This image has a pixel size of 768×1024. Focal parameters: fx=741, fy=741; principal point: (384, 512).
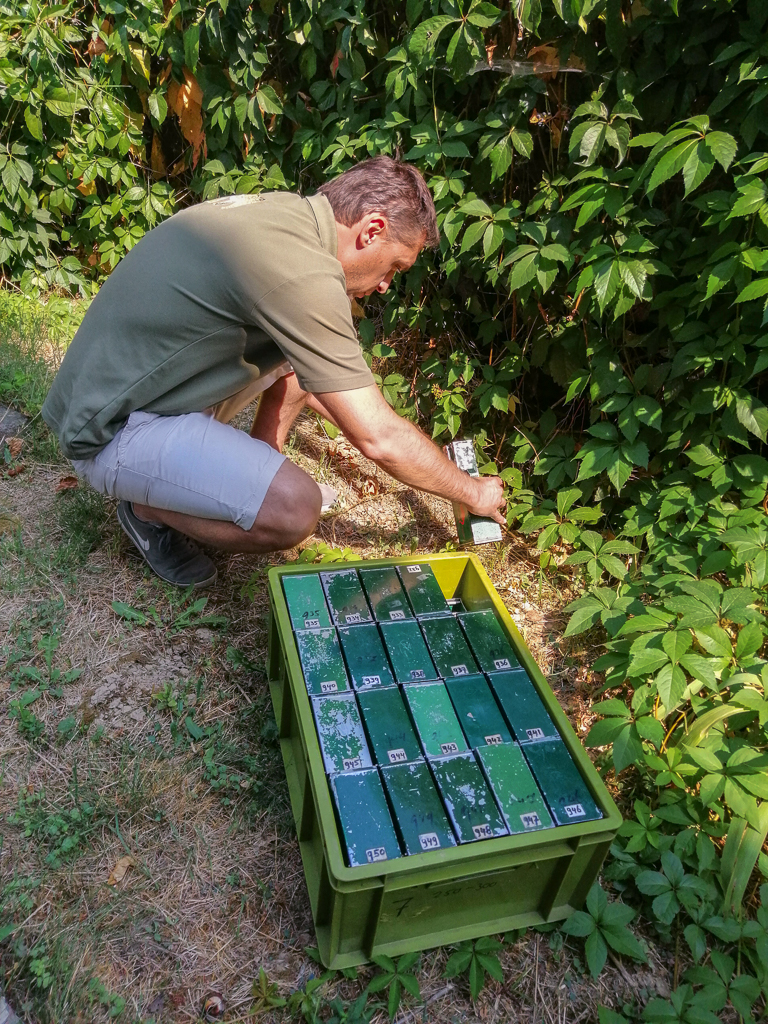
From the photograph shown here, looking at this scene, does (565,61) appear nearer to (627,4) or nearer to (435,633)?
(627,4)

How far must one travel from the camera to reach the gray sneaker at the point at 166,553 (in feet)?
7.53

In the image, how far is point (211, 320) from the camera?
1.96m

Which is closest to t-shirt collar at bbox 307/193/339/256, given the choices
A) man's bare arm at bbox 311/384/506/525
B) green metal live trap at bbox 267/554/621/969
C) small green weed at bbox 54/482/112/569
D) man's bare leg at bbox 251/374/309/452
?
man's bare arm at bbox 311/384/506/525

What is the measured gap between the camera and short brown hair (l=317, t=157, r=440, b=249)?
1.96m

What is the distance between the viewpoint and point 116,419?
2094mm

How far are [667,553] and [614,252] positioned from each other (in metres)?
0.85

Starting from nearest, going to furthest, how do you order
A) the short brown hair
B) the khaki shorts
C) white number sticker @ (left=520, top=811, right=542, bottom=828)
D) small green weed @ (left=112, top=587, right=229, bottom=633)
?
1. white number sticker @ (left=520, top=811, right=542, bottom=828)
2. the short brown hair
3. the khaki shorts
4. small green weed @ (left=112, top=587, right=229, bottom=633)

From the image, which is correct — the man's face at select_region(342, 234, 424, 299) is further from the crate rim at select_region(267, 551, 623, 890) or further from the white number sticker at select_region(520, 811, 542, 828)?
the white number sticker at select_region(520, 811, 542, 828)

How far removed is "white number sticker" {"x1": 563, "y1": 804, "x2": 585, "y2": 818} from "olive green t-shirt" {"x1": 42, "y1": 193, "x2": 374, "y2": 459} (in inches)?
42.6

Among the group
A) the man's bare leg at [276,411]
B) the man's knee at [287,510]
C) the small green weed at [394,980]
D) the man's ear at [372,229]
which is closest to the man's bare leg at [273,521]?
the man's knee at [287,510]

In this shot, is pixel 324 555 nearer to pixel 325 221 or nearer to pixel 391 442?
pixel 391 442

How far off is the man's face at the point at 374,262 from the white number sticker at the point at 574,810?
1463 millimetres

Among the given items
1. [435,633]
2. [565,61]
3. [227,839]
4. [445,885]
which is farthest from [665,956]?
[565,61]

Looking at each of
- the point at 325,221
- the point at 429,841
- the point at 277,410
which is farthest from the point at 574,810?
Answer: the point at 277,410
